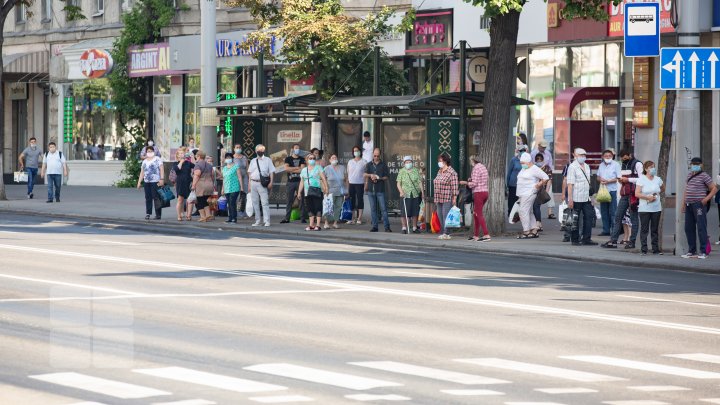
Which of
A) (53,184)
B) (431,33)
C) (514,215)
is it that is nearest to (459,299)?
(514,215)

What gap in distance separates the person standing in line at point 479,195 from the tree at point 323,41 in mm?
5701

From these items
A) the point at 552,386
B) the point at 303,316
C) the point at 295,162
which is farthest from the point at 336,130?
the point at 552,386

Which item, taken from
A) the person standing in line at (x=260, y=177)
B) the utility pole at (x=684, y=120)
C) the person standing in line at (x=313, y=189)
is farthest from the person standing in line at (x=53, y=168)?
the utility pole at (x=684, y=120)

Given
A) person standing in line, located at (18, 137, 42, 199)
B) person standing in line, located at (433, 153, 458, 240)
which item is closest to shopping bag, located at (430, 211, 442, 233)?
person standing in line, located at (433, 153, 458, 240)

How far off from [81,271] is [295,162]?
43.2 feet

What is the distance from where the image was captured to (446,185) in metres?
28.0

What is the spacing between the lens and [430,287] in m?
18.4

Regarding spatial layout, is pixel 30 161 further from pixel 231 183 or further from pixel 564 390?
pixel 564 390

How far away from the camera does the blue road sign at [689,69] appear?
23.6 metres

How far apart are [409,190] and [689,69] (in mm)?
7135

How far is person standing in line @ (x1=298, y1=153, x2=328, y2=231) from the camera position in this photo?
30.0 metres

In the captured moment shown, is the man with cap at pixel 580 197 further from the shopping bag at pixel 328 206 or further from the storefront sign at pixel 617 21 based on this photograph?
the storefront sign at pixel 617 21

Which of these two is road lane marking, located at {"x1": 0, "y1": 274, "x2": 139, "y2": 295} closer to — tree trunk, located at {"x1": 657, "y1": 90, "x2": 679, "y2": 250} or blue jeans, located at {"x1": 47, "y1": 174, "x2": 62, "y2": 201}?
tree trunk, located at {"x1": 657, "y1": 90, "x2": 679, "y2": 250}

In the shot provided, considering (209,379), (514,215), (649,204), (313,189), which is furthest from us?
(514,215)
